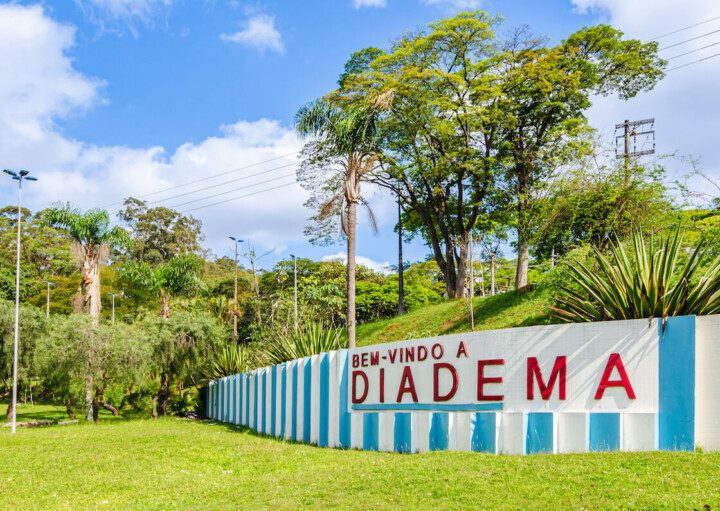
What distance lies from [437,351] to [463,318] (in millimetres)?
18695

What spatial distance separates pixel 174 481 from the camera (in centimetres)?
1114

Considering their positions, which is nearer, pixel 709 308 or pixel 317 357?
pixel 709 308

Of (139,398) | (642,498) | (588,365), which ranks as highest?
(588,365)

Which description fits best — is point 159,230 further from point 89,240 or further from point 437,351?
point 437,351

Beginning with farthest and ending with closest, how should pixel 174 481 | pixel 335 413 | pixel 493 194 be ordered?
pixel 493 194, pixel 335 413, pixel 174 481

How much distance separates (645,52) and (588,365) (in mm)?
26307

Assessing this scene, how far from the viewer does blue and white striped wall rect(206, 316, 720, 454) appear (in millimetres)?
9242

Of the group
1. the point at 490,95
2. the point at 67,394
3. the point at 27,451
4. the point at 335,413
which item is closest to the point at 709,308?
the point at 335,413

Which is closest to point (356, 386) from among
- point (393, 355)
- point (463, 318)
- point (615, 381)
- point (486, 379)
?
point (393, 355)

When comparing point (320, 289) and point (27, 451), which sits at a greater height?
point (320, 289)

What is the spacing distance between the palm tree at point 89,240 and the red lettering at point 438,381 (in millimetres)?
22205

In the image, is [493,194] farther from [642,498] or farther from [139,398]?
[642,498]

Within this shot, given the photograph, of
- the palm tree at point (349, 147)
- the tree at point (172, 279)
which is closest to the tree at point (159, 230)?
the tree at point (172, 279)

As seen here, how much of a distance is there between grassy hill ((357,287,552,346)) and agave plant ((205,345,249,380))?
6.07 metres
